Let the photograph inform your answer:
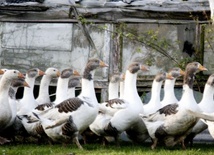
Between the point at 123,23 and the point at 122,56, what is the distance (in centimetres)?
63

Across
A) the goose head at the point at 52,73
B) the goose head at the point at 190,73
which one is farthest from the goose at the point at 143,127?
the goose head at the point at 52,73

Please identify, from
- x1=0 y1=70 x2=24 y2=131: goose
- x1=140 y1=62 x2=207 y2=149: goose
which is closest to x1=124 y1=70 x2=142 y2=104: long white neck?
x1=140 y1=62 x2=207 y2=149: goose

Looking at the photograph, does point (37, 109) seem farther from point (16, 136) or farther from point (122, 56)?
point (122, 56)

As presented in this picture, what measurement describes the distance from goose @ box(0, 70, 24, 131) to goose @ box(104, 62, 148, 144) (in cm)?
157

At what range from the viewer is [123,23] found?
53.8 ft

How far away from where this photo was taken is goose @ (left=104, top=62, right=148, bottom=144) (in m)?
13.5

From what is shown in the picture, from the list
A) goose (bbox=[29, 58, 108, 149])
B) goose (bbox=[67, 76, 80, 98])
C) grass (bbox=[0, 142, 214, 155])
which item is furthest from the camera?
goose (bbox=[67, 76, 80, 98])

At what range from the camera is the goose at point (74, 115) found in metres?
13.2

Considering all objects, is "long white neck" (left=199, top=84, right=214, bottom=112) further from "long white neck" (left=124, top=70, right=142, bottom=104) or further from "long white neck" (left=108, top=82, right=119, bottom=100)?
"long white neck" (left=108, top=82, right=119, bottom=100)

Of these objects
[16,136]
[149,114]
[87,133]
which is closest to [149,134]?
[149,114]

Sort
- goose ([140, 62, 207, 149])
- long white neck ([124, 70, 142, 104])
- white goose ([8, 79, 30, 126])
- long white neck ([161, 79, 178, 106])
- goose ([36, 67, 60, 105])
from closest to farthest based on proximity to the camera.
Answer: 1. goose ([140, 62, 207, 149])
2. long white neck ([124, 70, 142, 104])
3. white goose ([8, 79, 30, 126])
4. long white neck ([161, 79, 178, 106])
5. goose ([36, 67, 60, 105])

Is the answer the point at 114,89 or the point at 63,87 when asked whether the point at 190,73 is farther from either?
the point at 63,87

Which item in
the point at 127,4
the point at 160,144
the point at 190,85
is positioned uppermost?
the point at 127,4

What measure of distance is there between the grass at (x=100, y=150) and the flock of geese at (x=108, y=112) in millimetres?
156
